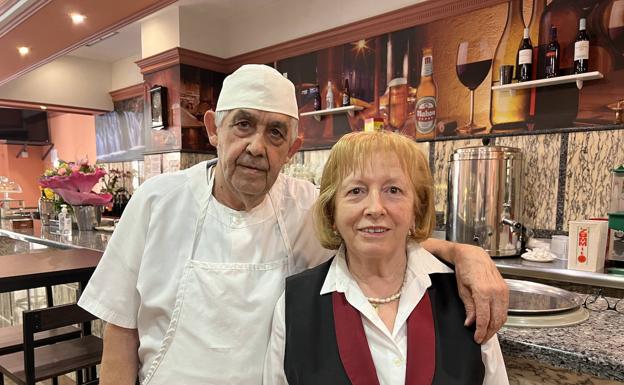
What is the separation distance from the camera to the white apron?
1125 millimetres

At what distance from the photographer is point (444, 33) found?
340 cm

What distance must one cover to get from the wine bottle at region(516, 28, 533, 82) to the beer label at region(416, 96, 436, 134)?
719 millimetres

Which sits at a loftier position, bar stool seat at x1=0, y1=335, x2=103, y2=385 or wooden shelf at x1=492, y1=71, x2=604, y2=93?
wooden shelf at x1=492, y1=71, x2=604, y2=93

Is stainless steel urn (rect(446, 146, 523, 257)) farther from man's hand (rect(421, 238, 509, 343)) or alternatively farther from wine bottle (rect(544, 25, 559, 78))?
man's hand (rect(421, 238, 509, 343))

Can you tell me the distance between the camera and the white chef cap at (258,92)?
3.68 feet

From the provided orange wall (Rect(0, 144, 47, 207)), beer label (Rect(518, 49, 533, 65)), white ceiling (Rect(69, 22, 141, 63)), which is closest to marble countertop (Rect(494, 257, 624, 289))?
beer label (Rect(518, 49, 533, 65))

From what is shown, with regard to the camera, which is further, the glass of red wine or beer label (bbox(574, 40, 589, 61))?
the glass of red wine

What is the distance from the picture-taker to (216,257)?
1209mm

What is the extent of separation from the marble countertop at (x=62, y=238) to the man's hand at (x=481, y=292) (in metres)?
2.35

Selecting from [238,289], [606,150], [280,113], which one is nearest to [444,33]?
[606,150]

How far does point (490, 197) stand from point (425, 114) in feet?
3.59

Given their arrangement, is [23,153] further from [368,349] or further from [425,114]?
[368,349]

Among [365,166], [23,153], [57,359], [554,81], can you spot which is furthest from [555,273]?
[23,153]

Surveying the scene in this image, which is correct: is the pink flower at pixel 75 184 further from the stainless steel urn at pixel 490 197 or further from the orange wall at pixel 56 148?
the orange wall at pixel 56 148
